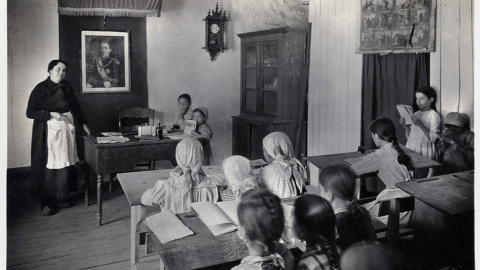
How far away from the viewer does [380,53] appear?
2.51 metres

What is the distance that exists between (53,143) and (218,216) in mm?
1959

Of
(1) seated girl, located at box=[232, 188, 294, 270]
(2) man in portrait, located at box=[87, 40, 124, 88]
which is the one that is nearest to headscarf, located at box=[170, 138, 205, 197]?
(1) seated girl, located at box=[232, 188, 294, 270]

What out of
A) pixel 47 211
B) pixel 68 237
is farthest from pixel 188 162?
pixel 47 211

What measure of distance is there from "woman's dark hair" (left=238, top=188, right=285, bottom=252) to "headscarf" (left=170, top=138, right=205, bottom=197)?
82 cm

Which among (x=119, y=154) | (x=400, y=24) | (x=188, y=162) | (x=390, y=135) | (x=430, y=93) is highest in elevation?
(x=400, y=24)

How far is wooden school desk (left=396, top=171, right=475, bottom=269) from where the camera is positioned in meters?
1.71

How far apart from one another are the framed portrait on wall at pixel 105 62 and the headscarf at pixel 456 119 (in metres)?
2.61

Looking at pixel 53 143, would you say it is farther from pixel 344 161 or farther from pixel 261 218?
pixel 261 218

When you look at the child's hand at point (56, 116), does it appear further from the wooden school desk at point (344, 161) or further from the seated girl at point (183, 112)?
the wooden school desk at point (344, 161)

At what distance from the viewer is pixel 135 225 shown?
216 centimetres

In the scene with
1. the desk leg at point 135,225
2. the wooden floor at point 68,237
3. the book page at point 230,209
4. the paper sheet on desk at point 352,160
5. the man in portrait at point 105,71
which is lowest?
the wooden floor at point 68,237

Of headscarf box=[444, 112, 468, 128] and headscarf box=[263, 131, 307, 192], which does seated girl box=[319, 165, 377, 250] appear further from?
headscarf box=[444, 112, 468, 128]

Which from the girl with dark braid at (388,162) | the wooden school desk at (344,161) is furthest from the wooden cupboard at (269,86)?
the girl with dark braid at (388,162)

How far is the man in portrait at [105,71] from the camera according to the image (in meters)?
3.49
